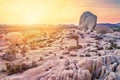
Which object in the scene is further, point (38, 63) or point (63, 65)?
point (38, 63)

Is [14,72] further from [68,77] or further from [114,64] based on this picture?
[114,64]

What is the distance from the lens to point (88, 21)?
259ft

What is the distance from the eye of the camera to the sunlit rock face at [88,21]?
250 ft

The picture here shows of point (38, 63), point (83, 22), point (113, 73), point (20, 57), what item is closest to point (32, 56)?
point (20, 57)

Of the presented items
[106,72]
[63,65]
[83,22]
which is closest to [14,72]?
[63,65]

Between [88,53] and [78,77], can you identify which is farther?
[88,53]

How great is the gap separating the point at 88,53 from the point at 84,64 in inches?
274

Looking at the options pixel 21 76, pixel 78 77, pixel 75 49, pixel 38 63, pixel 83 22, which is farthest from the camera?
pixel 83 22

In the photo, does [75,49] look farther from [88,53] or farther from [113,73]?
[113,73]

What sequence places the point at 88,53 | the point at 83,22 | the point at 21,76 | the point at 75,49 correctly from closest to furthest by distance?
the point at 21,76, the point at 88,53, the point at 75,49, the point at 83,22

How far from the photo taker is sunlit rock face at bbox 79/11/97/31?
7607cm

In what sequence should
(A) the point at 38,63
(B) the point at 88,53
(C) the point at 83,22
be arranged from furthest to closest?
(C) the point at 83,22 → (B) the point at 88,53 → (A) the point at 38,63

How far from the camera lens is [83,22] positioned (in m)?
82.6

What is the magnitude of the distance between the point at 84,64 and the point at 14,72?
7170mm
